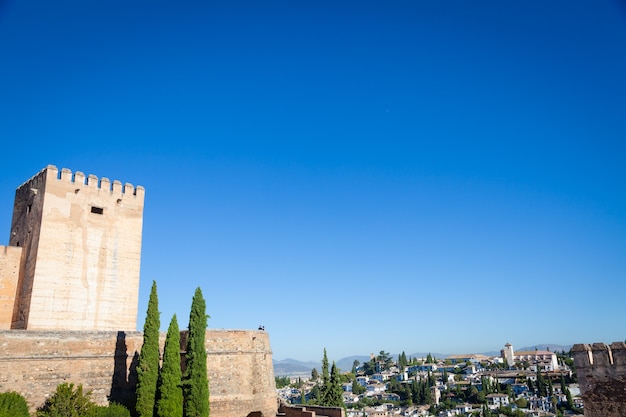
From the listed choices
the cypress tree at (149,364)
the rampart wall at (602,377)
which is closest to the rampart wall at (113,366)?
the cypress tree at (149,364)

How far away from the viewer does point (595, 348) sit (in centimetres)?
888

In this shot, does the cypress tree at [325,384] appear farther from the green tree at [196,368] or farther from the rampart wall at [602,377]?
the rampart wall at [602,377]

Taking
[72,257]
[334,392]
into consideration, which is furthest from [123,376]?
[334,392]

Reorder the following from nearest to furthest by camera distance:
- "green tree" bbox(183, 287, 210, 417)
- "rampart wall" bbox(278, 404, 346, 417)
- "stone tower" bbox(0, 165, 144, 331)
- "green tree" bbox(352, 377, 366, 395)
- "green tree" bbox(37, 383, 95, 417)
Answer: "green tree" bbox(37, 383, 95, 417), "green tree" bbox(183, 287, 210, 417), "rampart wall" bbox(278, 404, 346, 417), "stone tower" bbox(0, 165, 144, 331), "green tree" bbox(352, 377, 366, 395)

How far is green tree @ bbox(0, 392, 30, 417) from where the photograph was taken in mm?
12727

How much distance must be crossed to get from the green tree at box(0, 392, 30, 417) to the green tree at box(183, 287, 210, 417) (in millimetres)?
4299

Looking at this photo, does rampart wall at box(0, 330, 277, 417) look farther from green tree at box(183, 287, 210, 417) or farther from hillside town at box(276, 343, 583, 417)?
hillside town at box(276, 343, 583, 417)

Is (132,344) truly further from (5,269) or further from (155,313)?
(5,269)

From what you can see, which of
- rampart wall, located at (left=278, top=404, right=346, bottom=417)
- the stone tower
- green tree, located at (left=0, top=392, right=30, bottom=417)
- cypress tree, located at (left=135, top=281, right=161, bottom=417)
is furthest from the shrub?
rampart wall, located at (left=278, top=404, right=346, bottom=417)

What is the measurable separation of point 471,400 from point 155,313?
74.1m

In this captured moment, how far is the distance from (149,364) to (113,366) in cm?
158

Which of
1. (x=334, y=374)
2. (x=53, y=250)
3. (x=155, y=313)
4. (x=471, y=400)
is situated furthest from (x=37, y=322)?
(x=471, y=400)

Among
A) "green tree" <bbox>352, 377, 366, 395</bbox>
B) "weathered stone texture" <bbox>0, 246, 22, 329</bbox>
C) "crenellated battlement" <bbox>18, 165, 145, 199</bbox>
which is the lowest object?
"green tree" <bbox>352, 377, 366, 395</bbox>

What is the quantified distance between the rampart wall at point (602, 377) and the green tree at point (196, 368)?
427 inches
